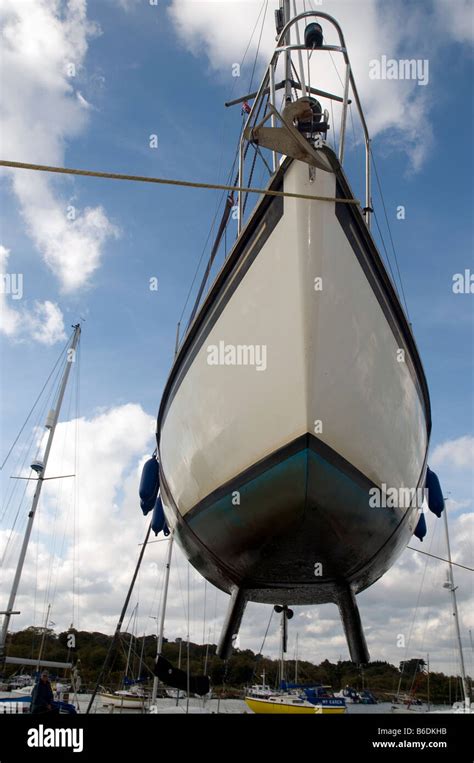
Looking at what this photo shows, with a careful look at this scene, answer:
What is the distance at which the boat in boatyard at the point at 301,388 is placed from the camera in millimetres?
3865

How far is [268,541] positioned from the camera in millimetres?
4336

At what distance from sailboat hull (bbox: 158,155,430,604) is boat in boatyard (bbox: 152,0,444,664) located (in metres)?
0.01

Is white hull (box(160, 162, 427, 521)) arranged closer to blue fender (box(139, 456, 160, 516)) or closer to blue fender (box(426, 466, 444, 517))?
blue fender (box(426, 466, 444, 517))

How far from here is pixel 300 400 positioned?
378 cm

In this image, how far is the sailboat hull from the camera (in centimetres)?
386

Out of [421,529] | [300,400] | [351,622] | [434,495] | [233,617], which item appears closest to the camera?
[300,400]

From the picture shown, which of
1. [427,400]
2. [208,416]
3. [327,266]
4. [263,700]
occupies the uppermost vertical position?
[327,266]

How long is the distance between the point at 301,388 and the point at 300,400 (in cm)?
9

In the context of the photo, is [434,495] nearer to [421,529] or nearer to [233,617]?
[421,529]

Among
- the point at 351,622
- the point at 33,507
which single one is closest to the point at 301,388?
the point at 351,622
